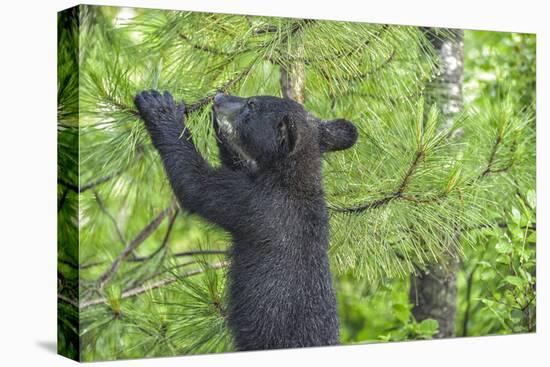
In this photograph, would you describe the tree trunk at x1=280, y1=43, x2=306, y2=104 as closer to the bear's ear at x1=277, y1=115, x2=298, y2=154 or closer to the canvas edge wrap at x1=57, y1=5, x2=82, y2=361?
the bear's ear at x1=277, y1=115, x2=298, y2=154

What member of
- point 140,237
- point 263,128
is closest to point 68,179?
point 140,237

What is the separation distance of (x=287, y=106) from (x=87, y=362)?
1.73m

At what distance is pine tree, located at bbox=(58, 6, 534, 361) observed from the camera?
15.9 feet

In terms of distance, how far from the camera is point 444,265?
5977mm

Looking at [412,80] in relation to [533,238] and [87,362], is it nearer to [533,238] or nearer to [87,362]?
[533,238]

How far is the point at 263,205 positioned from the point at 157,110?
757 millimetres

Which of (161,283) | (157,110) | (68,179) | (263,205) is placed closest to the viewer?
(68,179)

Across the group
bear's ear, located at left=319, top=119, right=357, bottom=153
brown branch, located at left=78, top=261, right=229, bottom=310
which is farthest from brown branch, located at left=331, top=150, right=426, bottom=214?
brown branch, located at left=78, top=261, right=229, bottom=310

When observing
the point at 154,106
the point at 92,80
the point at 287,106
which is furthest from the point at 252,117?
the point at 92,80

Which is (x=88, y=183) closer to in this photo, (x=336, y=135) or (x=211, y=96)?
(x=211, y=96)

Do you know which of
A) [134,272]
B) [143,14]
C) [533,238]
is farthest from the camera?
[533,238]

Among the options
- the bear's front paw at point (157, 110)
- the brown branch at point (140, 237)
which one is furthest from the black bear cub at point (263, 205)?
the brown branch at point (140, 237)

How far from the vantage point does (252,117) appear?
5160 millimetres

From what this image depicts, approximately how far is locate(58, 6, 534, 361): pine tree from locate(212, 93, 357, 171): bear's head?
9 cm
